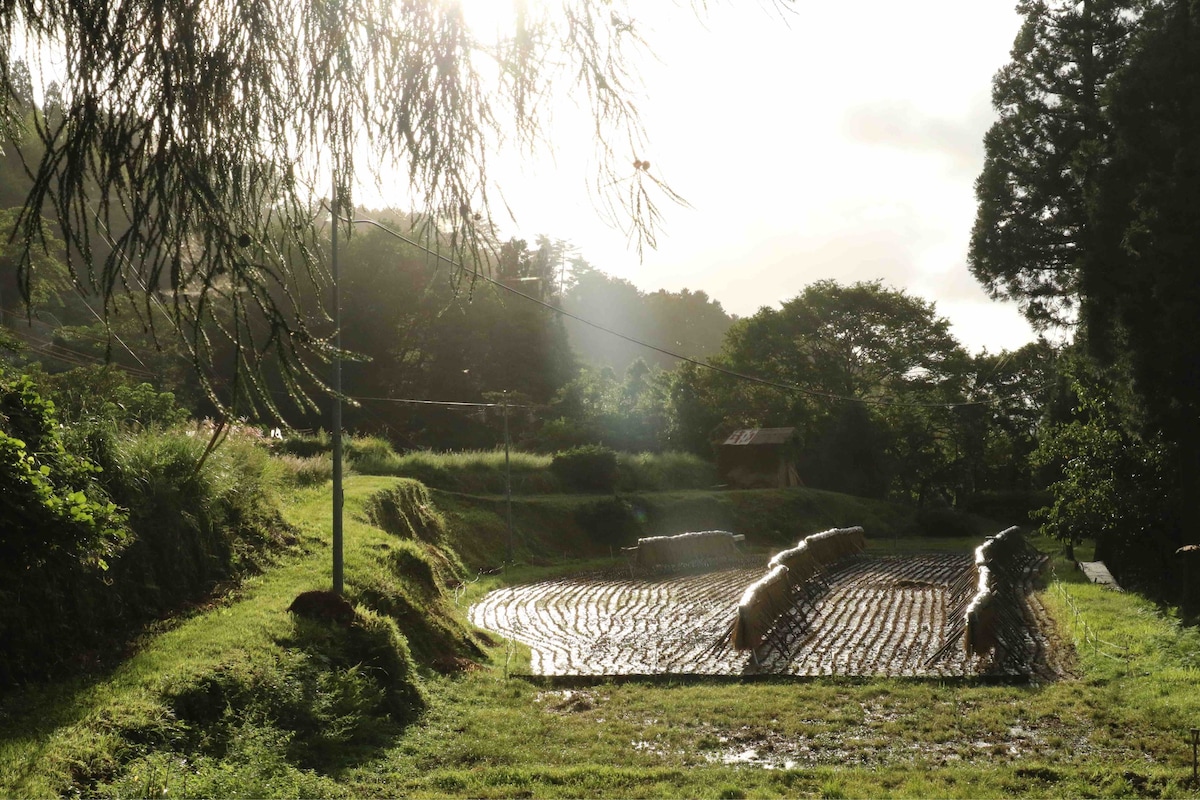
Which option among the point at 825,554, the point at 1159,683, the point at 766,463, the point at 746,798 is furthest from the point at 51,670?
the point at 766,463

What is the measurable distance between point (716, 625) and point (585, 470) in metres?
25.2

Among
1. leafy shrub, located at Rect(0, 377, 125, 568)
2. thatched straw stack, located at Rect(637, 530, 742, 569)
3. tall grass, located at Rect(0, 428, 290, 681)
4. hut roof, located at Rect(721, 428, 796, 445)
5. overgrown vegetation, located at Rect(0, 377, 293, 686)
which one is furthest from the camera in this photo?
hut roof, located at Rect(721, 428, 796, 445)

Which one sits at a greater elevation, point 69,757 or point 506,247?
point 506,247

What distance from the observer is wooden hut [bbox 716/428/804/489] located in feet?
161

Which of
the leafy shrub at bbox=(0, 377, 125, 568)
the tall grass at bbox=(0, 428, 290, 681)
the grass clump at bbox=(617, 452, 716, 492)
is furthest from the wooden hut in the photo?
the leafy shrub at bbox=(0, 377, 125, 568)

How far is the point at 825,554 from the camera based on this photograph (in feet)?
91.5

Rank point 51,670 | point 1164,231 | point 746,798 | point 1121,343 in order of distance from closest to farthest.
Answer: point 746,798 → point 51,670 → point 1164,231 → point 1121,343

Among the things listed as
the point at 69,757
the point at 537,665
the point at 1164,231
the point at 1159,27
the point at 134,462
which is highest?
the point at 1159,27

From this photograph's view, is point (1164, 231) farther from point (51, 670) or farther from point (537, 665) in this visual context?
point (51, 670)

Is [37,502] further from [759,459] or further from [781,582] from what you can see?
[759,459]

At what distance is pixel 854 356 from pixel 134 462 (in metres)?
49.9

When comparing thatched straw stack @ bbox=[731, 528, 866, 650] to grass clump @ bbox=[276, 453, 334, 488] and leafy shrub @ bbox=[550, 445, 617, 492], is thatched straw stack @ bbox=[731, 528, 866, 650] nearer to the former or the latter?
grass clump @ bbox=[276, 453, 334, 488]

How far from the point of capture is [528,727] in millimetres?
10906

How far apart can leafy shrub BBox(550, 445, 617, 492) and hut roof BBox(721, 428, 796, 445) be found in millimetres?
9261
